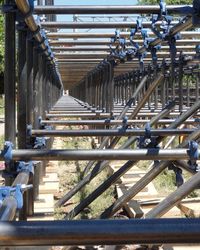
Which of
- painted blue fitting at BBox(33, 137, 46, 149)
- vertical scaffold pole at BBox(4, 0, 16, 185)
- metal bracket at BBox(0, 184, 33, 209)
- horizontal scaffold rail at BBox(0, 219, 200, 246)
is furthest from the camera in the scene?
painted blue fitting at BBox(33, 137, 46, 149)

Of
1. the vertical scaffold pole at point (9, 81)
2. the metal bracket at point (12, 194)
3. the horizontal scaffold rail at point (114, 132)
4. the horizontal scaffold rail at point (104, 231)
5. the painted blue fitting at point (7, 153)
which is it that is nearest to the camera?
the horizontal scaffold rail at point (104, 231)

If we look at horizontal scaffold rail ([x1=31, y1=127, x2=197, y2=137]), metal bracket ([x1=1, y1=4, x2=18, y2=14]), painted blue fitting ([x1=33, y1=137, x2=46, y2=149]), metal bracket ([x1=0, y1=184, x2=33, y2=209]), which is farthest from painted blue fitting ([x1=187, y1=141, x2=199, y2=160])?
painted blue fitting ([x1=33, y1=137, x2=46, y2=149])

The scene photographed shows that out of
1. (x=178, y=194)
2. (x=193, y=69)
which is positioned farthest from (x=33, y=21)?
(x=193, y=69)

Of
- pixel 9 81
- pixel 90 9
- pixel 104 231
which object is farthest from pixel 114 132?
A: pixel 104 231

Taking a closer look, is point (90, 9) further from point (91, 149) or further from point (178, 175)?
point (178, 175)

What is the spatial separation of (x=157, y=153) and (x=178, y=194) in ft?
0.88

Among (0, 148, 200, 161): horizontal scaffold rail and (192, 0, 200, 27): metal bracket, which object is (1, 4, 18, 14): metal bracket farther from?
(192, 0, 200, 27): metal bracket

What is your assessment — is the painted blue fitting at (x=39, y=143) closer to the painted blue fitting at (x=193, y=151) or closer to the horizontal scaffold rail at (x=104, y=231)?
the painted blue fitting at (x=193, y=151)

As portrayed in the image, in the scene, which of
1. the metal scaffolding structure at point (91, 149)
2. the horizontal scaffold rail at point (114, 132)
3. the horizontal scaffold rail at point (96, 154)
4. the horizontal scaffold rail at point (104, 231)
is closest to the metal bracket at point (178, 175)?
the metal scaffolding structure at point (91, 149)

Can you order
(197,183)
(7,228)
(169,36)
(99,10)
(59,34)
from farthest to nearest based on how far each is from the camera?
(59,34) < (169,36) < (99,10) < (197,183) < (7,228)

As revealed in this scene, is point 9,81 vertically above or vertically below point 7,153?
above

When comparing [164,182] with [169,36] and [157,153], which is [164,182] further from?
[157,153]

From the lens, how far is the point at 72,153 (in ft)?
10.1

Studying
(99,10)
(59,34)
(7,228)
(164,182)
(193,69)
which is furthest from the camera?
(193,69)
